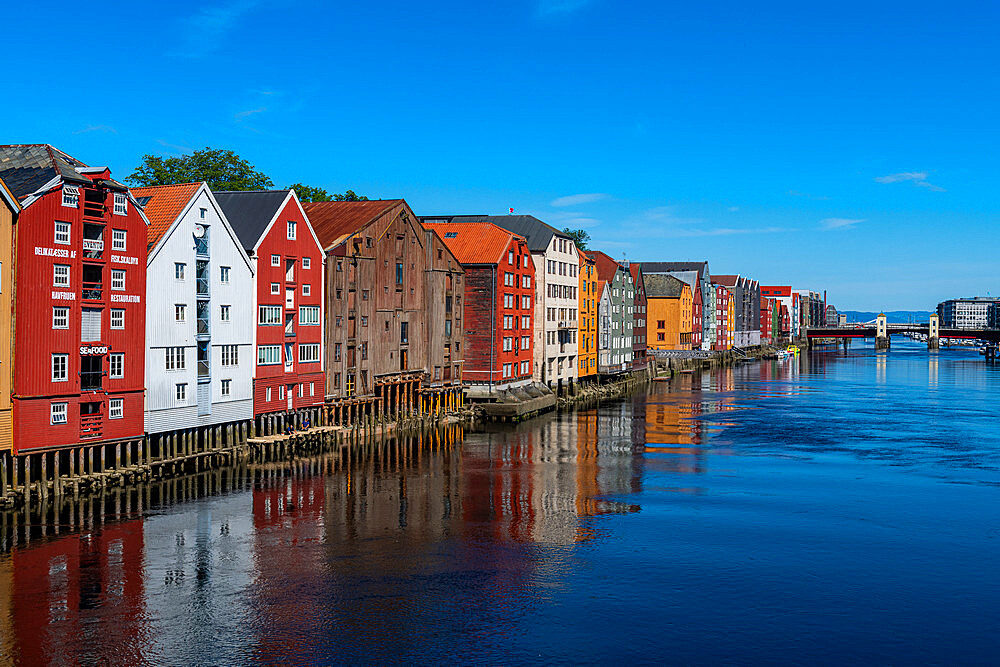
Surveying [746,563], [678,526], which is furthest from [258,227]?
[746,563]

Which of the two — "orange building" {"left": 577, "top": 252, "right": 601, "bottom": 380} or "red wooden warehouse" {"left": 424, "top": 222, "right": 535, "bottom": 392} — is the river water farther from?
"orange building" {"left": 577, "top": 252, "right": 601, "bottom": 380}

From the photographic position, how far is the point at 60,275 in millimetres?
52250

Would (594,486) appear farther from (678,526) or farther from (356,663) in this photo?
(356,663)

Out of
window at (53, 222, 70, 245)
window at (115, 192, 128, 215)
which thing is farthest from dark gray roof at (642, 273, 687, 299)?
window at (53, 222, 70, 245)

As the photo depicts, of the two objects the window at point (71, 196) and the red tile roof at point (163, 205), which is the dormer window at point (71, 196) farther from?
the red tile roof at point (163, 205)

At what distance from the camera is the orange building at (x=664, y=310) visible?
18500cm

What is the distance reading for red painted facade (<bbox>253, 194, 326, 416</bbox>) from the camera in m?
69.4

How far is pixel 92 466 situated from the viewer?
53562mm

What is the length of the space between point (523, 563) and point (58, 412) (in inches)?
1150

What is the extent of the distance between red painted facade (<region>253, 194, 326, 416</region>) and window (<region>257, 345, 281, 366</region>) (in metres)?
0.15

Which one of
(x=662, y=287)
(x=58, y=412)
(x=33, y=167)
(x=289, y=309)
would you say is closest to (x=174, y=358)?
(x=58, y=412)

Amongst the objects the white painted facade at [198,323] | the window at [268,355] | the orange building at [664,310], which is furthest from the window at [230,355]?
the orange building at [664,310]

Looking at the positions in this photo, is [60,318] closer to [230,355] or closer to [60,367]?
[60,367]

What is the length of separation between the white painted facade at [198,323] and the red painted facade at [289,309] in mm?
1524
